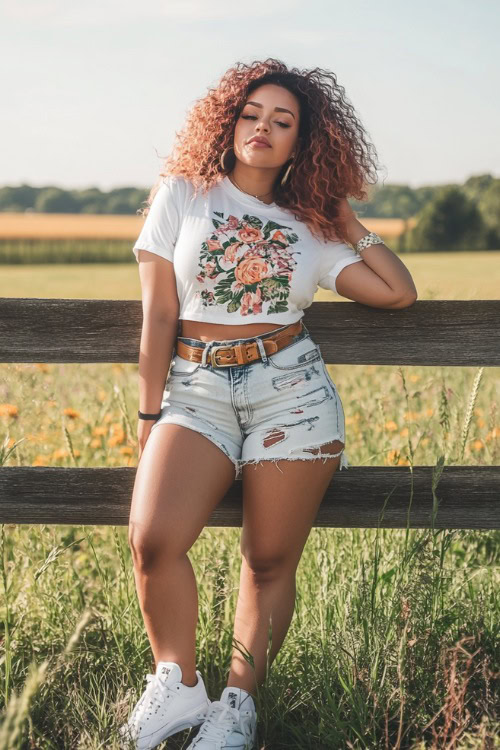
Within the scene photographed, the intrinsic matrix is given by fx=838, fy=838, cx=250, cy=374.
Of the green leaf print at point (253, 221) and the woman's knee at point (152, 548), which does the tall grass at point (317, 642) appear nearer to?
the woman's knee at point (152, 548)

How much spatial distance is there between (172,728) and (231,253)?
1.50 metres

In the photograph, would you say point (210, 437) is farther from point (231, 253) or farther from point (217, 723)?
point (217, 723)

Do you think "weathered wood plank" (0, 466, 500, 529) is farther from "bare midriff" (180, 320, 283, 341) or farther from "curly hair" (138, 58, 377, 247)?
"curly hair" (138, 58, 377, 247)

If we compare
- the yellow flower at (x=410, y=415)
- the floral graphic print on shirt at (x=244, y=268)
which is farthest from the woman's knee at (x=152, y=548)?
the yellow flower at (x=410, y=415)

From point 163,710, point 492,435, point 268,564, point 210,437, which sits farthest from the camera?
point 492,435

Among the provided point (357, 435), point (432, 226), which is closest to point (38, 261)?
point (432, 226)

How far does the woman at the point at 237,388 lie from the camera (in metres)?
2.57

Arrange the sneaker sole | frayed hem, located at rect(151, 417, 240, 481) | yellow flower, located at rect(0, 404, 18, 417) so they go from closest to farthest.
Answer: the sneaker sole → frayed hem, located at rect(151, 417, 240, 481) → yellow flower, located at rect(0, 404, 18, 417)

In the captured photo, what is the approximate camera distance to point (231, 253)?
275 cm

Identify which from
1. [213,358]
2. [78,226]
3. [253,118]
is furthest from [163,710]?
[78,226]

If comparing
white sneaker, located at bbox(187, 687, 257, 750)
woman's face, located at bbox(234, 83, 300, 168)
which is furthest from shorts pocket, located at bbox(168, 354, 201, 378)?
white sneaker, located at bbox(187, 687, 257, 750)

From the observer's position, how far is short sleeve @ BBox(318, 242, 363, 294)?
2.91 m

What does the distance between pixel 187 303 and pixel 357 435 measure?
214 cm

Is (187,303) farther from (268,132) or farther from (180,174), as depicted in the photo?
(268,132)
